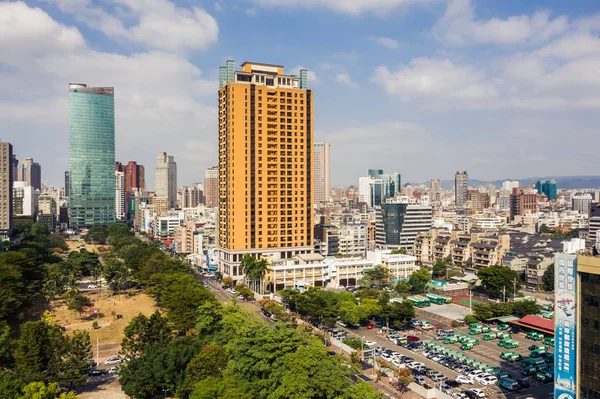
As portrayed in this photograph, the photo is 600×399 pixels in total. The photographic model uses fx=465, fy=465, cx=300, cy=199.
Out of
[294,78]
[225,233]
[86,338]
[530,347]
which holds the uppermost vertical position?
[294,78]

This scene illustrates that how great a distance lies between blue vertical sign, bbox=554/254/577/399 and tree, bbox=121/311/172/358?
31.2 meters

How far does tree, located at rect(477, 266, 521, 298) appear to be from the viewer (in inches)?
2677

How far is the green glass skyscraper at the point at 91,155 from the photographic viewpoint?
17900 centimetres

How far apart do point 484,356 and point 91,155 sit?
171840 mm

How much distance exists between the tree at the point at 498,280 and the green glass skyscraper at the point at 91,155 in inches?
6207

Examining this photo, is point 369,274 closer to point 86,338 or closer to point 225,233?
point 225,233

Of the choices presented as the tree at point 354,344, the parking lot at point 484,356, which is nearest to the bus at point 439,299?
the parking lot at point 484,356

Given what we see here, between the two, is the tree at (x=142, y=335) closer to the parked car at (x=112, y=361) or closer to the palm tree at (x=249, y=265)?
the parked car at (x=112, y=361)

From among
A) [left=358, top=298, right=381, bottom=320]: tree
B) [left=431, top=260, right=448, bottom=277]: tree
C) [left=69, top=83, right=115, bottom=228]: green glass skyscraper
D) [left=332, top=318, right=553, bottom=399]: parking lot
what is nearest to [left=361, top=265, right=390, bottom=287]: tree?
[left=431, top=260, right=448, bottom=277]: tree

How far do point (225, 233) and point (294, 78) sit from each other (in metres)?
32.2

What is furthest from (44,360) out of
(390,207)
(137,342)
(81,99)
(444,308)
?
(81,99)

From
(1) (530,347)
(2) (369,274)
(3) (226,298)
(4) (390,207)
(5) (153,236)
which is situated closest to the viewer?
(1) (530,347)

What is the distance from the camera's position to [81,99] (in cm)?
17888

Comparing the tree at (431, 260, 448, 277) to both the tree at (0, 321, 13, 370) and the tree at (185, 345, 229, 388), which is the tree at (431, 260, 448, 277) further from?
the tree at (0, 321, 13, 370)
